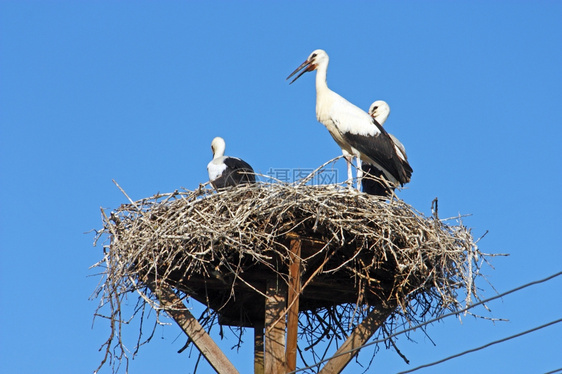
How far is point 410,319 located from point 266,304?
1.10 meters

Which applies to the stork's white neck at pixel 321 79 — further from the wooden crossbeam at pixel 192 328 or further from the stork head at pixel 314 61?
the wooden crossbeam at pixel 192 328

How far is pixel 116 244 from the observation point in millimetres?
6520

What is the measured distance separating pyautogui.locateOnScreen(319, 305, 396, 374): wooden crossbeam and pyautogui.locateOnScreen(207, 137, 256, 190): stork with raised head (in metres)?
2.02

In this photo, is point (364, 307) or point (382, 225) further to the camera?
point (364, 307)

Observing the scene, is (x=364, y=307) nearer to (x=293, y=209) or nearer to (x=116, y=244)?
(x=293, y=209)

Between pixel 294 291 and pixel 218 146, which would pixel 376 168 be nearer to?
pixel 218 146

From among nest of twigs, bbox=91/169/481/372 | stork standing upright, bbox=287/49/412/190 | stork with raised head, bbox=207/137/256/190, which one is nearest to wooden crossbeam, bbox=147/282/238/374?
nest of twigs, bbox=91/169/481/372

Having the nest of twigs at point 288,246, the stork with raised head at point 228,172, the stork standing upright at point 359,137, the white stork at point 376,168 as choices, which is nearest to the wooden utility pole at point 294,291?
the nest of twigs at point 288,246

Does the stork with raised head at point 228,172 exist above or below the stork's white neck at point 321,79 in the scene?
below

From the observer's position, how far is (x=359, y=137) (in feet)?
27.5

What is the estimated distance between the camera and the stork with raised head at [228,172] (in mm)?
8273

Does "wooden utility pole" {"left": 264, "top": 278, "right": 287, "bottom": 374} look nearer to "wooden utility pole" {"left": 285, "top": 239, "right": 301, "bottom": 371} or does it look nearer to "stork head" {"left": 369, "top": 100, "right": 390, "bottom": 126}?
"wooden utility pole" {"left": 285, "top": 239, "right": 301, "bottom": 371}

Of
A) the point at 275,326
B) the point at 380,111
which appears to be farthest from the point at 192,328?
the point at 380,111

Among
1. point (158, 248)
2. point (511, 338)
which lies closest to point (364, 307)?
point (158, 248)
